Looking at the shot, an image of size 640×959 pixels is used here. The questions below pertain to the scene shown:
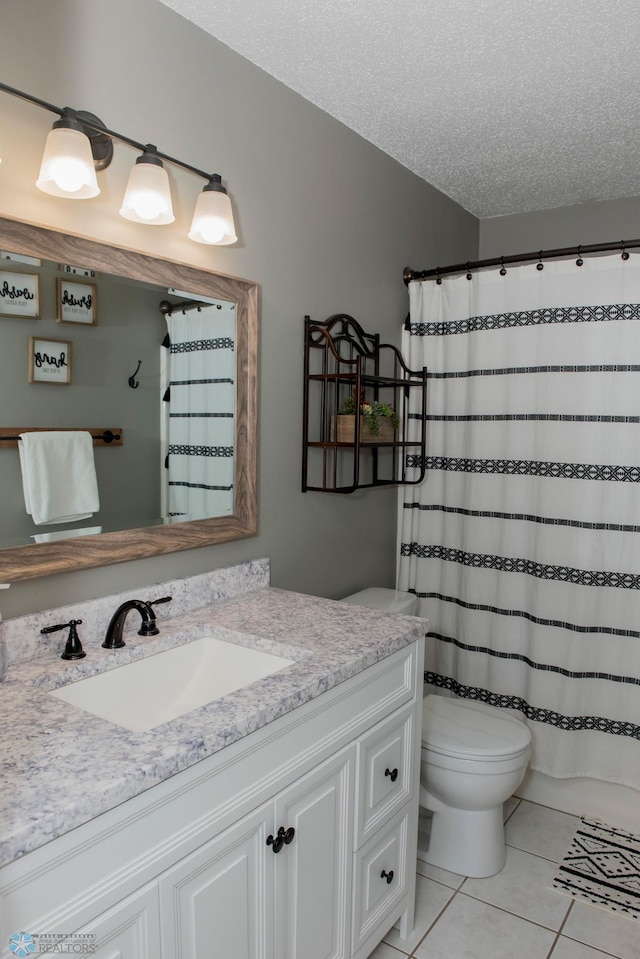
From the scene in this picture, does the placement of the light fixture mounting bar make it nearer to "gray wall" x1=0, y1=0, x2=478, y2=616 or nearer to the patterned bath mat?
"gray wall" x1=0, y1=0, x2=478, y2=616

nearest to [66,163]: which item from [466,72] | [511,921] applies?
[466,72]

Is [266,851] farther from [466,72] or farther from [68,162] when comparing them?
[466,72]

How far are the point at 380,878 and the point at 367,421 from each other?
1.37 m

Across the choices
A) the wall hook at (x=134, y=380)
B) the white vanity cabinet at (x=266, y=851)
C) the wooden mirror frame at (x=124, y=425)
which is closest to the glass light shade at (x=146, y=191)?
the wooden mirror frame at (x=124, y=425)

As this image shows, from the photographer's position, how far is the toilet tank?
93.6 inches

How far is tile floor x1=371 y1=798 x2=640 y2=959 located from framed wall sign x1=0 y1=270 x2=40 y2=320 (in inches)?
73.5

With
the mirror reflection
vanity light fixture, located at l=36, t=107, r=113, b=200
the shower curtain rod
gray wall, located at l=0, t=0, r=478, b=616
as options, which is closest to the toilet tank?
gray wall, located at l=0, t=0, r=478, b=616

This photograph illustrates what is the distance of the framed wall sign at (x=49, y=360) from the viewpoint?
142cm

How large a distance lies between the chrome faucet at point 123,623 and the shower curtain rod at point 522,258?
1.74m

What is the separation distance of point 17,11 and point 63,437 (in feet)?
2.87

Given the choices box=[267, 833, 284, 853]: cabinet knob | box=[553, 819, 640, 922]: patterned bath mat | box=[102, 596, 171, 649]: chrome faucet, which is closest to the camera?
box=[267, 833, 284, 853]: cabinet knob

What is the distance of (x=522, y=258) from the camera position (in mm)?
2441

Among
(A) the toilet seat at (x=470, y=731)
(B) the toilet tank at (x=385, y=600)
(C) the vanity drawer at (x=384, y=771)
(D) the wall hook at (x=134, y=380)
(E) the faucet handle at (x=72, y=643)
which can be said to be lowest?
(A) the toilet seat at (x=470, y=731)

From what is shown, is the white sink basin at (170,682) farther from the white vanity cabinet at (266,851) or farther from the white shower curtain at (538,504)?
the white shower curtain at (538,504)
